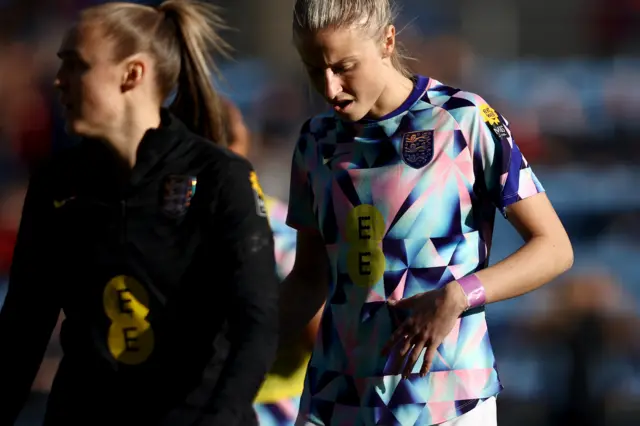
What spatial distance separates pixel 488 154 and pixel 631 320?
3.98 metres

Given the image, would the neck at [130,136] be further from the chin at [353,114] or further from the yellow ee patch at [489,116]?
the yellow ee patch at [489,116]

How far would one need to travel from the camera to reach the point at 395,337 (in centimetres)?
308

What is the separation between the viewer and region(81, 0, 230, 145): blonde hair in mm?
3342

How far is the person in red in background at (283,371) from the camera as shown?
13.6 feet

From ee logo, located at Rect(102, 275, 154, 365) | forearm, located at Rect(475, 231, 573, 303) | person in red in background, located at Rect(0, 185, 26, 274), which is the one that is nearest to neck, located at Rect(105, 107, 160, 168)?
ee logo, located at Rect(102, 275, 154, 365)

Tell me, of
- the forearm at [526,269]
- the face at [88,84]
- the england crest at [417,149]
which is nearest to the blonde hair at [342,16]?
the england crest at [417,149]

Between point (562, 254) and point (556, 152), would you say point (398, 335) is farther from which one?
point (556, 152)

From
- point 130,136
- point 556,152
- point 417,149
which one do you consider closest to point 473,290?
point 417,149

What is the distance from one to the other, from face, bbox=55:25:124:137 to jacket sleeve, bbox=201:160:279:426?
0.36 metres

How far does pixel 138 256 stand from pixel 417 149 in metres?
0.73

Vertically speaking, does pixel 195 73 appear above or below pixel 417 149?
above

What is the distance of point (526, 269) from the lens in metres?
3.13

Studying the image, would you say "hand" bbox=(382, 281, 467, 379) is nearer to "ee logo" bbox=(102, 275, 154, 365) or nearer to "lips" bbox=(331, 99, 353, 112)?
"lips" bbox=(331, 99, 353, 112)

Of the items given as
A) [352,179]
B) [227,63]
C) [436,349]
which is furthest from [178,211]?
[227,63]
